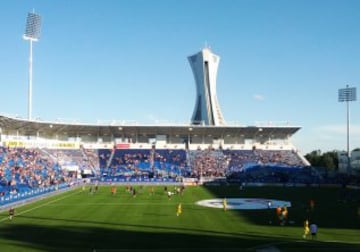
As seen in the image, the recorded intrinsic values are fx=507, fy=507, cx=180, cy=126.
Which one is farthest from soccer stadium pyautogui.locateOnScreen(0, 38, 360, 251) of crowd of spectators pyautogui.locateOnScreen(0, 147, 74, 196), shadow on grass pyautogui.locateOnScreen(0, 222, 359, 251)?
crowd of spectators pyautogui.locateOnScreen(0, 147, 74, 196)

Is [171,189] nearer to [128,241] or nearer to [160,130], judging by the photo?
[160,130]

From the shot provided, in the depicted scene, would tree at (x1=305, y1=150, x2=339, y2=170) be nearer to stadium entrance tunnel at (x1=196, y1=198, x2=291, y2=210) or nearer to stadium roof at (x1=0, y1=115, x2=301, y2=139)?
stadium roof at (x1=0, y1=115, x2=301, y2=139)

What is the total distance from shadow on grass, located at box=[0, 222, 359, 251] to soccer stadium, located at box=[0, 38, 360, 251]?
0.06m

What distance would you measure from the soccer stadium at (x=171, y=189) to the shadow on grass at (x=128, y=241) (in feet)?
0.20

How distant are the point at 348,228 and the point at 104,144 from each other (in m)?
80.6

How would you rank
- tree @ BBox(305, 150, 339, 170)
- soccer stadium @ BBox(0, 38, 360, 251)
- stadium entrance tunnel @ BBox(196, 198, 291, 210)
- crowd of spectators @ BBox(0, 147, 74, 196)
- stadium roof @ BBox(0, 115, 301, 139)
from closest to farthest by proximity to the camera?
soccer stadium @ BBox(0, 38, 360, 251) → stadium entrance tunnel @ BBox(196, 198, 291, 210) → crowd of spectators @ BBox(0, 147, 74, 196) → stadium roof @ BBox(0, 115, 301, 139) → tree @ BBox(305, 150, 339, 170)

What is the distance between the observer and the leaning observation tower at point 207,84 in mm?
134750

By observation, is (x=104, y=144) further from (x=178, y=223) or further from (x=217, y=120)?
(x=178, y=223)

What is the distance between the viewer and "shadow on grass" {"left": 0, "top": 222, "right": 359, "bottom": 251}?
28844 millimetres

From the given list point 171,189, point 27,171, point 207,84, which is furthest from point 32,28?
point 207,84

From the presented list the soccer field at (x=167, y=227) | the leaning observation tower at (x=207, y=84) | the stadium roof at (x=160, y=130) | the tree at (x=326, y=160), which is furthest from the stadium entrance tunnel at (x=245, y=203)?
the tree at (x=326, y=160)

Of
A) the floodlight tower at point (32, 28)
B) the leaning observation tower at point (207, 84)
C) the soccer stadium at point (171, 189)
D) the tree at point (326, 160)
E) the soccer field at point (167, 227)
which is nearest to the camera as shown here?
the soccer field at point (167, 227)

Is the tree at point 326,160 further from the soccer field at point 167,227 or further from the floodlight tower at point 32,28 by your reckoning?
the soccer field at point 167,227

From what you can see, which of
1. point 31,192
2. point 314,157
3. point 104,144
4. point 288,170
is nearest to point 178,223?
point 31,192
